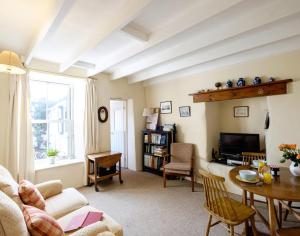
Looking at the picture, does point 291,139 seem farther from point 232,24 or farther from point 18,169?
point 18,169

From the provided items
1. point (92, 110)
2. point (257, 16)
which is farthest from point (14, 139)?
point (257, 16)

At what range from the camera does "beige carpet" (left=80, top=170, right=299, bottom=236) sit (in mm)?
2242

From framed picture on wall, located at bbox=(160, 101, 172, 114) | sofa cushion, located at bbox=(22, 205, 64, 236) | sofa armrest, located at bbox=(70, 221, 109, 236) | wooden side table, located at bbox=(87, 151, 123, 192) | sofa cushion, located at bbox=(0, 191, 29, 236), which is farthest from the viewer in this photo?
framed picture on wall, located at bbox=(160, 101, 172, 114)

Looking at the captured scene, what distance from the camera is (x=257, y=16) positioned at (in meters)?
1.89

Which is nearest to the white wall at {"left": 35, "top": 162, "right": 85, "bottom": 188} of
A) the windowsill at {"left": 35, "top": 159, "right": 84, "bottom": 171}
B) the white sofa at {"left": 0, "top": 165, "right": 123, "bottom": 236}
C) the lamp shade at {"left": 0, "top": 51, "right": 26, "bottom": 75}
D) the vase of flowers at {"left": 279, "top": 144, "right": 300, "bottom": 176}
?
the windowsill at {"left": 35, "top": 159, "right": 84, "bottom": 171}

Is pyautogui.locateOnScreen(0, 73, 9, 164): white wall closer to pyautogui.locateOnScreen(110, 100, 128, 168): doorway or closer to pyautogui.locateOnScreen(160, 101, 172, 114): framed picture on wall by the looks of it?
pyautogui.locateOnScreen(110, 100, 128, 168): doorway

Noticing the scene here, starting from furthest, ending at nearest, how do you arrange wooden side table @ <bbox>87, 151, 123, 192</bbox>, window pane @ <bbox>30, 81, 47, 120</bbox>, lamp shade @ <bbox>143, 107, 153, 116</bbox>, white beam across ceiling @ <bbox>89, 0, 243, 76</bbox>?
lamp shade @ <bbox>143, 107, 153, 116</bbox> → window pane @ <bbox>30, 81, 47, 120</bbox> → wooden side table @ <bbox>87, 151, 123, 192</bbox> → white beam across ceiling @ <bbox>89, 0, 243, 76</bbox>

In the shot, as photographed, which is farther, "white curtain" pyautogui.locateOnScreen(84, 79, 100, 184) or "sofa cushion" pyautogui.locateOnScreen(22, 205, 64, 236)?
"white curtain" pyautogui.locateOnScreen(84, 79, 100, 184)

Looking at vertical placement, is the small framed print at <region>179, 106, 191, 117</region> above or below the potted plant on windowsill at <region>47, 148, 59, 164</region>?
above

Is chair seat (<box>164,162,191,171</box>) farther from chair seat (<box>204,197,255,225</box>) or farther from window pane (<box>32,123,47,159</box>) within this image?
window pane (<box>32,123,47,159</box>)

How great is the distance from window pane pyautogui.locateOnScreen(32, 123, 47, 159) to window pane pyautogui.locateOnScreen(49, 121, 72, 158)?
12 centimetres

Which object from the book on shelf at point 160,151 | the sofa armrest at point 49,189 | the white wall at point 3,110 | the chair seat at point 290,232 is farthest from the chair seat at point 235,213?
the white wall at point 3,110

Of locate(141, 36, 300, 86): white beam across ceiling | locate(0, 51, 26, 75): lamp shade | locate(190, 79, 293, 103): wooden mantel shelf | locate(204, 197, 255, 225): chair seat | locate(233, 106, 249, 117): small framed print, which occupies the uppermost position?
locate(141, 36, 300, 86): white beam across ceiling

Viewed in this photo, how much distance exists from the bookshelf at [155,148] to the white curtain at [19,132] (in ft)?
8.24
